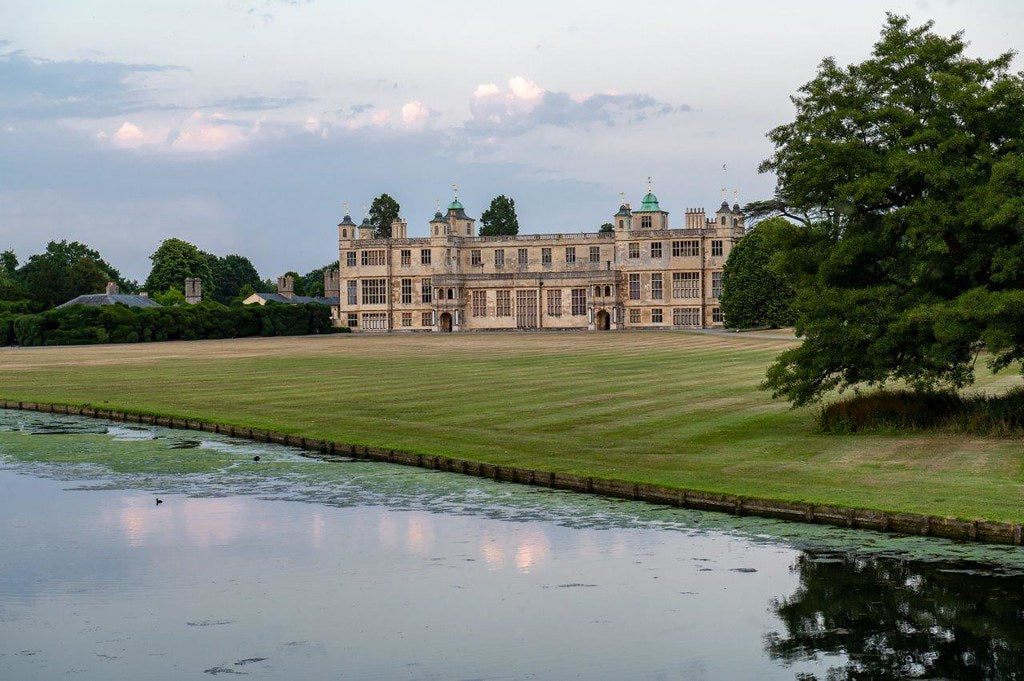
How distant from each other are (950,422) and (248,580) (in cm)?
1582

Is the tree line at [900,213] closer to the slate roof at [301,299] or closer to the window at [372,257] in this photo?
the window at [372,257]

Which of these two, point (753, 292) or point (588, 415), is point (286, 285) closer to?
point (753, 292)

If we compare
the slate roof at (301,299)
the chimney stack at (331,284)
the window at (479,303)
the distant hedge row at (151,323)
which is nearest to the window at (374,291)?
the window at (479,303)

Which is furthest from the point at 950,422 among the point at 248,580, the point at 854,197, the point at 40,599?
the point at 40,599

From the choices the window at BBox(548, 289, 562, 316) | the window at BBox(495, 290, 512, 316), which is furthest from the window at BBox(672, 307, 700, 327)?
the window at BBox(495, 290, 512, 316)

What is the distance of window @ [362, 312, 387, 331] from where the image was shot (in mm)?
129000

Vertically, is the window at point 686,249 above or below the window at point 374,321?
above

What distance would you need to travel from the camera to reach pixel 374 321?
129250 millimetres

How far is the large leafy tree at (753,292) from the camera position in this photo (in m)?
96.5

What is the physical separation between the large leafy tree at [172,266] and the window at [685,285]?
2554 inches

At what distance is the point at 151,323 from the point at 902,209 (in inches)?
3234

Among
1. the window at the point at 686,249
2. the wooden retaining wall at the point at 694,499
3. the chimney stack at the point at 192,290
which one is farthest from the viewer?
the chimney stack at the point at 192,290

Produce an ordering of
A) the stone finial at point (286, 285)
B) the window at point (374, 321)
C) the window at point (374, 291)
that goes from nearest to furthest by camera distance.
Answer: the window at point (374, 321) < the window at point (374, 291) < the stone finial at point (286, 285)

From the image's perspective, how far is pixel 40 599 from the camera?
51.6ft
